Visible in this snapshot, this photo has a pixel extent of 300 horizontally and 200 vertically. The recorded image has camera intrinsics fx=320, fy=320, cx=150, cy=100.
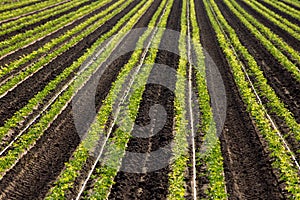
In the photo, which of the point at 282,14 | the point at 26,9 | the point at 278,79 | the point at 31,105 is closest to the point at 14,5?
the point at 26,9

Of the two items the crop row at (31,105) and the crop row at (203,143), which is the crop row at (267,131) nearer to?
the crop row at (203,143)

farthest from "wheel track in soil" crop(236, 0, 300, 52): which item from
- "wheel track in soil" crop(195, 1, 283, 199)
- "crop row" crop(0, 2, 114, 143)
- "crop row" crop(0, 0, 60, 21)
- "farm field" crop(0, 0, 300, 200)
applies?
"crop row" crop(0, 0, 60, 21)

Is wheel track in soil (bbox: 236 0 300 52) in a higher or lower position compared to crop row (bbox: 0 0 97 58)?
lower

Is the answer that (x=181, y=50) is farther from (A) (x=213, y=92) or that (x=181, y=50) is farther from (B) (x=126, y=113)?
(B) (x=126, y=113)

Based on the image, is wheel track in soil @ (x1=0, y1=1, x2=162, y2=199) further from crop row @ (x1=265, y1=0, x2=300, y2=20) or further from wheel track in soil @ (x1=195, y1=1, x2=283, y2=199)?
crop row @ (x1=265, y1=0, x2=300, y2=20)

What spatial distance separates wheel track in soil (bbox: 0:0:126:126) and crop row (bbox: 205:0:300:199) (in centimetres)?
1081

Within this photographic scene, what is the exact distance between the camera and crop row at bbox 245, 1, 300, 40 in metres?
29.7

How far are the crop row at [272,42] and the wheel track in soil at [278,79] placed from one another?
0.37 m

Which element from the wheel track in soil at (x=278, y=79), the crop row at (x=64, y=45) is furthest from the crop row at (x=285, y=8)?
the crop row at (x=64, y=45)

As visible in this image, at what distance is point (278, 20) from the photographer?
113ft

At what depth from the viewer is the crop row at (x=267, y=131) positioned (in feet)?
38.0

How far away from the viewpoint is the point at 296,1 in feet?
147

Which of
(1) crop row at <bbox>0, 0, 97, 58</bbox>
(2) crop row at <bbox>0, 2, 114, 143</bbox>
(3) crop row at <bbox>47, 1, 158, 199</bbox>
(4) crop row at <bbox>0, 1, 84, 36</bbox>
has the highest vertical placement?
(4) crop row at <bbox>0, 1, 84, 36</bbox>

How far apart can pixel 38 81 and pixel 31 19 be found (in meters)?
14.7
